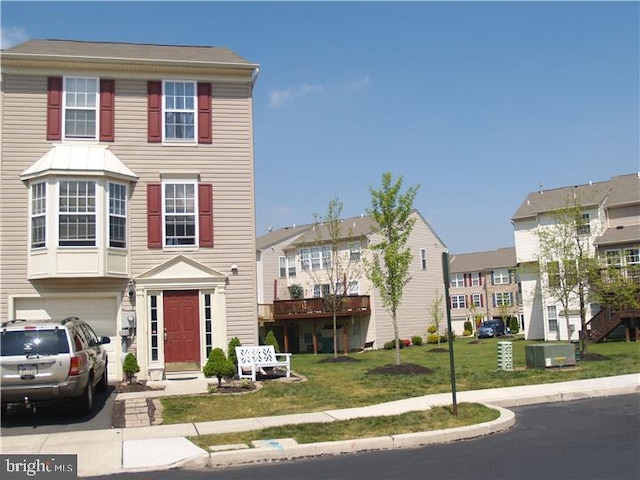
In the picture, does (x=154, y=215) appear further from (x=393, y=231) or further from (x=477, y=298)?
(x=477, y=298)

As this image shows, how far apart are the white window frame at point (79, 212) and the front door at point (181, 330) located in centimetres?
251

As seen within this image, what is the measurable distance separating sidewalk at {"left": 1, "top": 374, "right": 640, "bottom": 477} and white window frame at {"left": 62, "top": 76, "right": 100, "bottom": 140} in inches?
391

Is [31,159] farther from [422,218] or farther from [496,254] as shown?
[496,254]

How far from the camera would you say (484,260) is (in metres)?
64.9

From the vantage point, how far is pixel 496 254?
6525 cm

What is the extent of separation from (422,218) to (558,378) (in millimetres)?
28947

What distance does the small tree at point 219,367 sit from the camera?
15.5 meters

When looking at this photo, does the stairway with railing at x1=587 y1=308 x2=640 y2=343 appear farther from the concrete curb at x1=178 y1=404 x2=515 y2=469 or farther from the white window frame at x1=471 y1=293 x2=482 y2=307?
the white window frame at x1=471 y1=293 x2=482 y2=307

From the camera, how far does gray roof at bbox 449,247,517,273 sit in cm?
6259

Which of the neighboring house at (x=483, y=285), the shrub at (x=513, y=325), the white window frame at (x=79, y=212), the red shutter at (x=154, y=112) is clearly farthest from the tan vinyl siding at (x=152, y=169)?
the neighboring house at (x=483, y=285)

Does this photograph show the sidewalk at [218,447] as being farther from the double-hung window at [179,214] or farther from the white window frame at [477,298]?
the white window frame at [477,298]

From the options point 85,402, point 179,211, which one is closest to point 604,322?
point 179,211

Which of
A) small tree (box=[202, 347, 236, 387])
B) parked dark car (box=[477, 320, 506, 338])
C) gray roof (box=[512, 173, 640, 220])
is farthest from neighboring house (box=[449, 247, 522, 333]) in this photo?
small tree (box=[202, 347, 236, 387])

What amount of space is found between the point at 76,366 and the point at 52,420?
137cm
